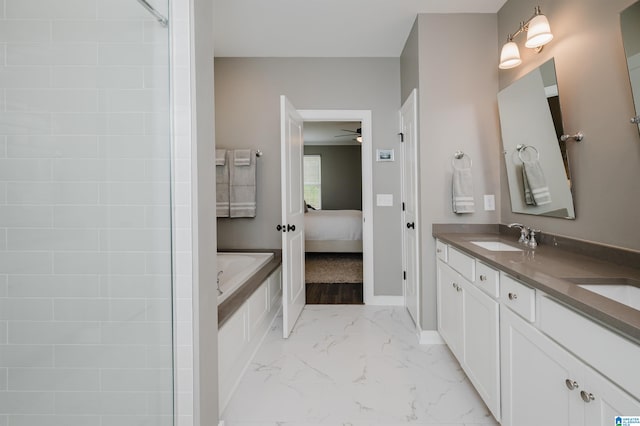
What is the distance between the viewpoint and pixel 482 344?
1.69m

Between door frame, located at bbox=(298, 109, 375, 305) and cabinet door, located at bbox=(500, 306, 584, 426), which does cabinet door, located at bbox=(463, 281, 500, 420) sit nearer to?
cabinet door, located at bbox=(500, 306, 584, 426)

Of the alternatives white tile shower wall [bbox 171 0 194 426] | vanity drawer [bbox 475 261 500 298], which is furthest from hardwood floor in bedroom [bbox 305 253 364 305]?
white tile shower wall [bbox 171 0 194 426]

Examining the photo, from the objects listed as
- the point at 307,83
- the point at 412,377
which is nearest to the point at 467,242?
the point at 412,377

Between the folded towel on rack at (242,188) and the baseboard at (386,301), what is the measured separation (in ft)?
5.13

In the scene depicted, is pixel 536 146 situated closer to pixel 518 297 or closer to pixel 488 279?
A: pixel 488 279

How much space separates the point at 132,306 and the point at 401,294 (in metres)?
2.87

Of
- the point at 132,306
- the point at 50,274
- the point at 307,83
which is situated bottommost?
the point at 132,306

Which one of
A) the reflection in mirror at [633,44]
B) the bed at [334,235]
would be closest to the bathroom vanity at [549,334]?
the reflection in mirror at [633,44]

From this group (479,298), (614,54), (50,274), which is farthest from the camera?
(479,298)

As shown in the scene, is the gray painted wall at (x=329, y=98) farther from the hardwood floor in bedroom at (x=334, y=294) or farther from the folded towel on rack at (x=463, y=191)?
the folded towel on rack at (x=463, y=191)

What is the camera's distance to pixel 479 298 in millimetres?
1740

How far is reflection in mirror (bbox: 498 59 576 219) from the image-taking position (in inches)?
74.2

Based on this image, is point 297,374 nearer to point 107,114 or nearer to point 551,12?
point 107,114
